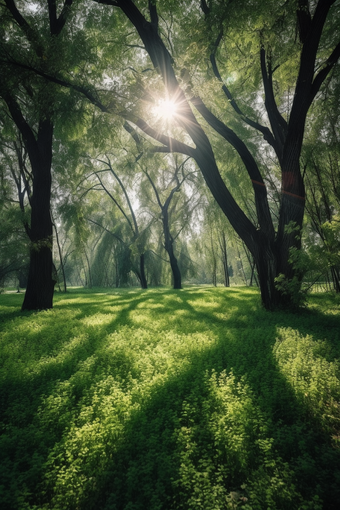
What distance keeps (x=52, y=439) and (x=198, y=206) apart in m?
17.4

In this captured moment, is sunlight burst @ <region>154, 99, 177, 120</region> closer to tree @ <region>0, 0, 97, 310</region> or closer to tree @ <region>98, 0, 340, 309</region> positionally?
tree @ <region>98, 0, 340, 309</region>

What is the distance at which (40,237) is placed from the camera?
350 inches

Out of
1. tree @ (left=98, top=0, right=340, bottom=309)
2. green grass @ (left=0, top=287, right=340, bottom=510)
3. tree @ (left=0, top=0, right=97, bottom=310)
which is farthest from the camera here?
tree @ (left=0, top=0, right=97, bottom=310)

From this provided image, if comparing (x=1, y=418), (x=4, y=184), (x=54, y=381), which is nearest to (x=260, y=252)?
(x=54, y=381)

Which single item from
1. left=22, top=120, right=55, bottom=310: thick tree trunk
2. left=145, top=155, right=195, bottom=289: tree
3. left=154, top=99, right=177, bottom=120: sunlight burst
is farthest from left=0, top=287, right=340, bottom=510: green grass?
left=145, top=155, right=195, bottom=289: tree

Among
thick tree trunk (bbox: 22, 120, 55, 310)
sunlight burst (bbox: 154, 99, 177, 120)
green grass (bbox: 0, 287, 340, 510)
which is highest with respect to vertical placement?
sunlight burst (bbox: 154, 99, 177, 120)

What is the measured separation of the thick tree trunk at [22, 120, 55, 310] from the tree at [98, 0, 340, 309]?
455cm

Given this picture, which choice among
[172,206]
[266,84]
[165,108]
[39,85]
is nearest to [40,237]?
[39,85]

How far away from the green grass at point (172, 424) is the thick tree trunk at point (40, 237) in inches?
179

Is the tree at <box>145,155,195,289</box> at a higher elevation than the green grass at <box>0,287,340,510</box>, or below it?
higher

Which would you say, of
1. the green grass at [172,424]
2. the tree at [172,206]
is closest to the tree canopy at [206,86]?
the green grass at [172,424]

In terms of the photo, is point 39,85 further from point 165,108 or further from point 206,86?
point 206,86

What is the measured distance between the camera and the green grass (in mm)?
1777

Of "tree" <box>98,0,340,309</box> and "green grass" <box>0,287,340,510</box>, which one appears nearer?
"green grass" <box>0,287,340,510</box>
